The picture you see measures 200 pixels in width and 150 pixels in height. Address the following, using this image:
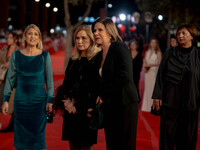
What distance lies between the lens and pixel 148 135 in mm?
6305

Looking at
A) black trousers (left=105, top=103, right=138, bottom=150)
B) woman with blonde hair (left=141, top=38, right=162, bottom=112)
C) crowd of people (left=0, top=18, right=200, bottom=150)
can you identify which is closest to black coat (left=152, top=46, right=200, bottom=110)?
crowd of people (left=0, top=18, right=200, bottom=150)

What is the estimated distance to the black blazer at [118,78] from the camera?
3.00 metres

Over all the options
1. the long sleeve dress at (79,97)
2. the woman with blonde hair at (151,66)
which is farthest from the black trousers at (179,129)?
the woman with blonde hair at (151,66)

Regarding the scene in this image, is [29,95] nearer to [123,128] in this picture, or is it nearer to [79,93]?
[79,93]

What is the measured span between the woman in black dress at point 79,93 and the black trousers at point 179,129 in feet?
3.32

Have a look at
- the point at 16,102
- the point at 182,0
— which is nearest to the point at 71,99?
the point at 16,102

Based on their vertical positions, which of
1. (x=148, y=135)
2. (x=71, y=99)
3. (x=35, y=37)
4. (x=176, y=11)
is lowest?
(x=148, y=135)

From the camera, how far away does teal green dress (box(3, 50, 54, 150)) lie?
4.12m

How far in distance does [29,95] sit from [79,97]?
2.57 ft

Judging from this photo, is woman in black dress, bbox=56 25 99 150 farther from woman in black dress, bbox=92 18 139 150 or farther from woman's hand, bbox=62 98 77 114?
woman in black dress, bbox=92 18 139 150

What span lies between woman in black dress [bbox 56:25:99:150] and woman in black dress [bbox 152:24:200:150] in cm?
104

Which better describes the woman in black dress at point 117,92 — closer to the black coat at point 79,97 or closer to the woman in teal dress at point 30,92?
the black coat at point 79,97

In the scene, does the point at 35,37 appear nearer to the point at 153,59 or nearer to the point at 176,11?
the point at 153,59

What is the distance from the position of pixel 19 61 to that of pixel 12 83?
0.29 metres
